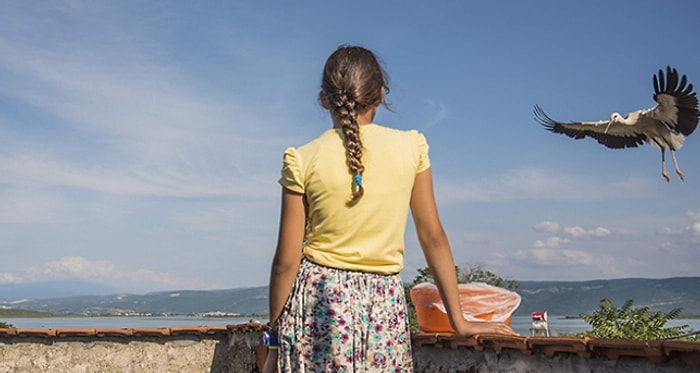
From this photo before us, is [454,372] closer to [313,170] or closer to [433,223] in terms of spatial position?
[433,223]

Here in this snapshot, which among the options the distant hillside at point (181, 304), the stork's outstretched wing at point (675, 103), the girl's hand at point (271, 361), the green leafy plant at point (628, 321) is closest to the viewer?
the girl's hand at point (271, 361)

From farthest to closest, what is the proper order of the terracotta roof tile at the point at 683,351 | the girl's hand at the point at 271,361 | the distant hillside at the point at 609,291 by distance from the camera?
the distant hillside at the point at 609,291, the terracotta roof tile at the point at 683,351, the girl's hand at the point at 271,361

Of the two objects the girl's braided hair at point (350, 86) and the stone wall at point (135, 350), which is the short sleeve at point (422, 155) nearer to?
the girl's braided hair at point (350, 86)

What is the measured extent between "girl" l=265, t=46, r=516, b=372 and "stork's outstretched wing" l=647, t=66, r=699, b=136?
8.65 meters

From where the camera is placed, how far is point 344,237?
6.48 feet

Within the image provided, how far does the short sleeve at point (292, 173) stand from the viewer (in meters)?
1.96

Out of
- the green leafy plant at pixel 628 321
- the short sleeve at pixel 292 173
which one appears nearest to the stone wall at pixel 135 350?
the short sleeve at pixel 292 173

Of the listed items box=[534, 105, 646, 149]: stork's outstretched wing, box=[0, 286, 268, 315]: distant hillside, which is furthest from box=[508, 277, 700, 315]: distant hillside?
box=[534, 105, 646, 149]: stork's outstretched wing

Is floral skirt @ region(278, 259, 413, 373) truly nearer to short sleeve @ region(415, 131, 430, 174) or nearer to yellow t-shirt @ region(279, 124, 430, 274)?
yellow t-shirt @ region(279, 124, 430, 274)

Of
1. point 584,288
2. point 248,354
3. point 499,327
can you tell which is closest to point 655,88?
point 248,354

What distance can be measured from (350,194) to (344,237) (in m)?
0.11

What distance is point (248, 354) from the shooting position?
6000 millimetres

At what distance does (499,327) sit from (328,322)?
1.96 ft

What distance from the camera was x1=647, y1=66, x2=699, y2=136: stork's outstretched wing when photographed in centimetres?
970
